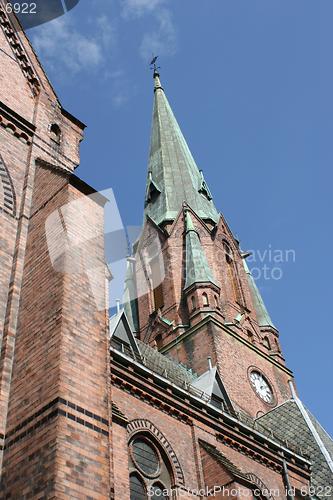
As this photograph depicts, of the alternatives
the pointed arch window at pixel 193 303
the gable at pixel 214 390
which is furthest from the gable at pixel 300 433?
the pointed arch window at pixel 193 303

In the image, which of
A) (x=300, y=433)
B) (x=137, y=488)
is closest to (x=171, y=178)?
(x=300, y=433)

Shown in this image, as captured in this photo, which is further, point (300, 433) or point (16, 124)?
point (300, 433)

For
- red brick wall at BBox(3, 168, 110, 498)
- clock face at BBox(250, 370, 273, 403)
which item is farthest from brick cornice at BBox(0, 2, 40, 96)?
Answer: clock face at BBox(250, 370, 273, 403)

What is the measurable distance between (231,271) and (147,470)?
2091 centimetres

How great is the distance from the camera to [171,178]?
125 feet

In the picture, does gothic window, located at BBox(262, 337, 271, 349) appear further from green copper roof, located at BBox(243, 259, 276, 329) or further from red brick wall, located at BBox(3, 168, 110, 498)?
red brick wall, located at BBox(3, 168, 110, 498)

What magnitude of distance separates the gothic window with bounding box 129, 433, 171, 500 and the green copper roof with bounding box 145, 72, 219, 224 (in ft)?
68.8

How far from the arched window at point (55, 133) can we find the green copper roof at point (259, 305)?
2118 cm

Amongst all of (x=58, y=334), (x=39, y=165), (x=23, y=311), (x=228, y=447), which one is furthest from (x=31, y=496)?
(x=228, y=447)

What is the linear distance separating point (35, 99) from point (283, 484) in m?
13.3

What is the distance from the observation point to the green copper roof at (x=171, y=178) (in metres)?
35.8

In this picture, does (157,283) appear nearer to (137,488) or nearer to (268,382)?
(268,382)

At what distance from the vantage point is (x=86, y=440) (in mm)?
7711

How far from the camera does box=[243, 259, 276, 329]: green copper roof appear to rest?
32841 millimetres
